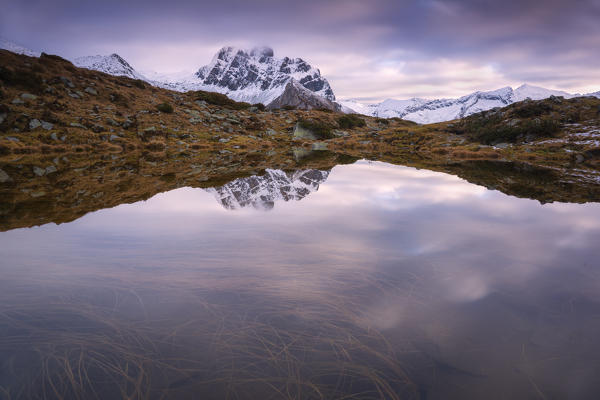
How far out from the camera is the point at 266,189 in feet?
51.5

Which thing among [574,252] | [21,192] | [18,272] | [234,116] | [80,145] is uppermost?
[234,116]

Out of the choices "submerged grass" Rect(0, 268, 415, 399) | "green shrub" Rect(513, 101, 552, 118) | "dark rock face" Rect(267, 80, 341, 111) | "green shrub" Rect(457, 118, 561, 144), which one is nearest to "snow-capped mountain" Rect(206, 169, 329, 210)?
"submerged grass" Rect(0, 268, 415, 399)

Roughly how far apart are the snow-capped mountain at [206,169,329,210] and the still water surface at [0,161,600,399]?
10.0 ft

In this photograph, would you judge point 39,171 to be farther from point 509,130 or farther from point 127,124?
point 509,130

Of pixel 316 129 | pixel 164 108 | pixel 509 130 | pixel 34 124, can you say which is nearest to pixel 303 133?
pixel 316 129

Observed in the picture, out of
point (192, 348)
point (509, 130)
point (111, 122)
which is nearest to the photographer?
point (192, 348)

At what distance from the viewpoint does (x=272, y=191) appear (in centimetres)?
1522

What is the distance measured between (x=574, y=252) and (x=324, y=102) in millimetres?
196188

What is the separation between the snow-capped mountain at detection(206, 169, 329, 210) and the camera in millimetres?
12812

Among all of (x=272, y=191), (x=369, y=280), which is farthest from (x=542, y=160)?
(x=369, y=280)

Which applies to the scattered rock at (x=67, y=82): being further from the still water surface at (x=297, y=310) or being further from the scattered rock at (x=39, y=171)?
the still water surface at (x=297, y=310)

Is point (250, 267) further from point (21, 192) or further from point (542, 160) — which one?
point (542, 160)

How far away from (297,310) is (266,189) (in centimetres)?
1111

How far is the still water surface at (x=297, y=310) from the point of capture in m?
3.65
